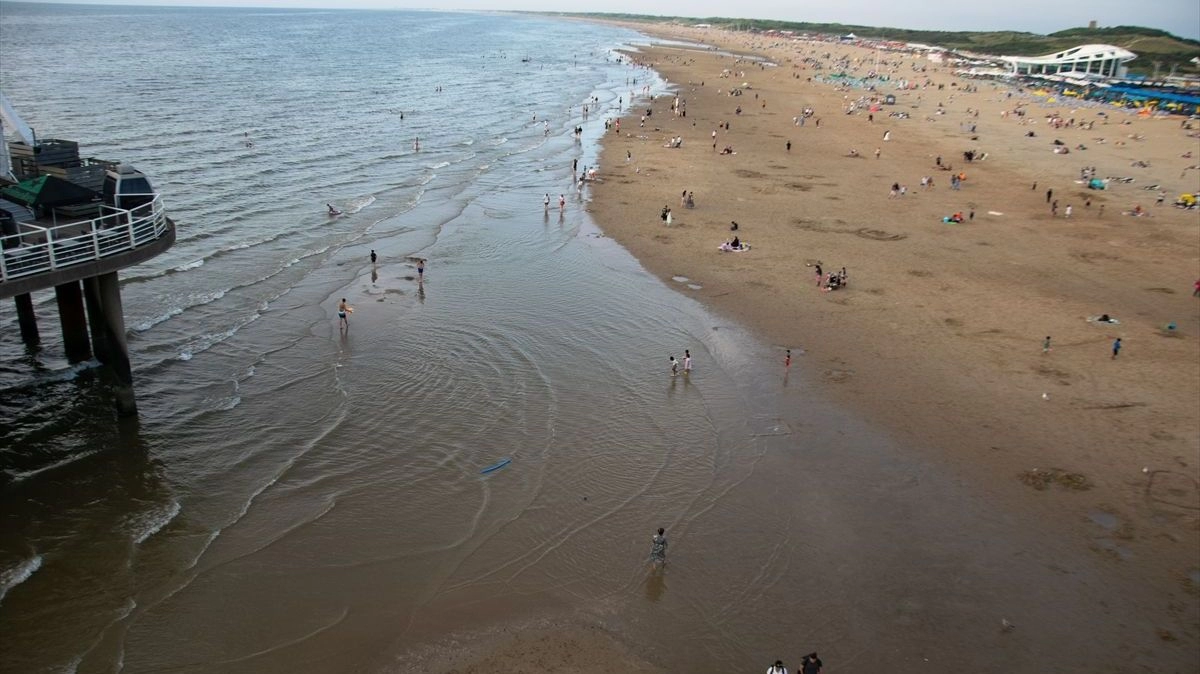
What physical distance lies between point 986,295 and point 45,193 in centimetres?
2759

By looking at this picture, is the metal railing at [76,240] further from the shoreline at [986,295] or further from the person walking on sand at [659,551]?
the shoreline at [986,295]

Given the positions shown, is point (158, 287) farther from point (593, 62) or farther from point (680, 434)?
point (593, 62)

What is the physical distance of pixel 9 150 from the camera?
806 inches

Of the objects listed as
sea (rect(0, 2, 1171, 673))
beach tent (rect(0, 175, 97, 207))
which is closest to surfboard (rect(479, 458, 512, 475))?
sea (rect(0, 2, 1171, 673))

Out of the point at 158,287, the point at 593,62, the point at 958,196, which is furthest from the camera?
the point at 593,62

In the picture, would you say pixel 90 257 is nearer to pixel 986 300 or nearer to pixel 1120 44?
pixel 986 300

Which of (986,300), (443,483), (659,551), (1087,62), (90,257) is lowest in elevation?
(443,483)

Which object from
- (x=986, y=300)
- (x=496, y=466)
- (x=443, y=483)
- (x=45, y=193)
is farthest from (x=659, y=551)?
(x=986, y=300)

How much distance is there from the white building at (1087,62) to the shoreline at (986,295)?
52845 mm

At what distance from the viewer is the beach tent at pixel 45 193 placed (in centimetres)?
1734

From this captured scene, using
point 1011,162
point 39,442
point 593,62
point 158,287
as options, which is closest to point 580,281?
point 158,287

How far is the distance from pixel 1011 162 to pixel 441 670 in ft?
170

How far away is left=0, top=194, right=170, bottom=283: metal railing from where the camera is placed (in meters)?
15.2

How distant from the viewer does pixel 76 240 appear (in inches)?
631
